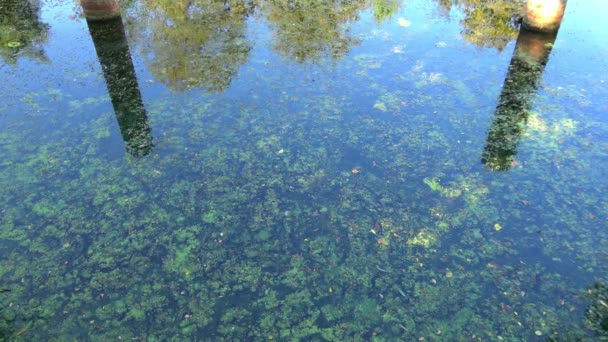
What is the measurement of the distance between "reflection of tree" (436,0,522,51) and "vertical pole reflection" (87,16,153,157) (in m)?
3.56

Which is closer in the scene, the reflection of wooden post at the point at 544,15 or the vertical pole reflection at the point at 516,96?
the vertical pole reflection at the point at 516,96

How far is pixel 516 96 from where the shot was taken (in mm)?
3992

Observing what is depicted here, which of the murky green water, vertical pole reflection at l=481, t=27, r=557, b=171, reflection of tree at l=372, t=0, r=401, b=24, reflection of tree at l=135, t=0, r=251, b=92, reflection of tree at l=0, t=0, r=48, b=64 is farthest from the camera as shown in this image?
reflection of tree at l=372, t=0, r=401, b=24

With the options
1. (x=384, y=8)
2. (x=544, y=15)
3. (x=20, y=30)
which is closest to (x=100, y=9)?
(x=20, y=30)

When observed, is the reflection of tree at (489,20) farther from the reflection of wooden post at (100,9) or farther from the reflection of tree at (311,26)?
the reflection of wooden post at (100,9)

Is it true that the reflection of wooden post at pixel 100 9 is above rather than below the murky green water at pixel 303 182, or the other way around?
above

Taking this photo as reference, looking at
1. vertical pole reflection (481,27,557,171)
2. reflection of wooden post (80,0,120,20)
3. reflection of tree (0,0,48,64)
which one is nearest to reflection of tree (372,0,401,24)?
vertical pole reflection (481,27,557,171)

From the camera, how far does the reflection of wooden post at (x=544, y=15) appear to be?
14.9ft

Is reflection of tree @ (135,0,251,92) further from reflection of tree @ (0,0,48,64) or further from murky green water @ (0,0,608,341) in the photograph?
reflection of tree @ (0,0,48,64)

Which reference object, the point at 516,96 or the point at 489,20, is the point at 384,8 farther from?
the point at 516,96

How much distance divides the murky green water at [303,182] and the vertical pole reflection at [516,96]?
0.7 inches

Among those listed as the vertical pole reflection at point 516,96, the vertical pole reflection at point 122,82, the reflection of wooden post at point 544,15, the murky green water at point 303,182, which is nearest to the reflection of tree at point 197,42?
the murky green water at point 303,182

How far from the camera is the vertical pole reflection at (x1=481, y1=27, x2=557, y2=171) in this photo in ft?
11.2

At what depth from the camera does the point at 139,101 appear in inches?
159
